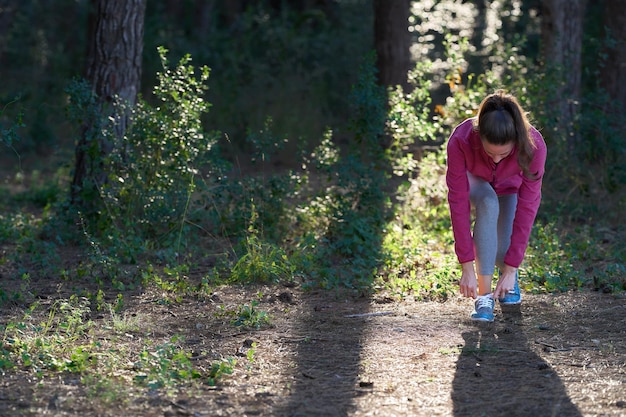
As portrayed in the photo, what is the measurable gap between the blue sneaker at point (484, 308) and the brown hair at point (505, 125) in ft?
2.94

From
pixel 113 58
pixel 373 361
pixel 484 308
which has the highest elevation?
pixel 113 58

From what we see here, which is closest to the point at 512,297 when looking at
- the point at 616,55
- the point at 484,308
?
the point at 484,308

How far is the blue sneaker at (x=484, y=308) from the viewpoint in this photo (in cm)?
536

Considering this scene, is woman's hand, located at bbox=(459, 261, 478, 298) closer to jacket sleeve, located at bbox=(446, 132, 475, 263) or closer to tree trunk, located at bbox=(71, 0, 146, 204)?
jacket sleeve, located at bbox=(446, 132, 475, 263)

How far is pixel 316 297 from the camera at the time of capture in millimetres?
6266

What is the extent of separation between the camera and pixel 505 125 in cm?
479

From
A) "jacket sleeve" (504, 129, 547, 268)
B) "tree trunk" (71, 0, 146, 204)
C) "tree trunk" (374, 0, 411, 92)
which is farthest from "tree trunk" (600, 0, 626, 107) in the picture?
"jacket sleeve" (504, 129, 547, 268)

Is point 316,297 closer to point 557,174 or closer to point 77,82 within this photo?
point 77,82

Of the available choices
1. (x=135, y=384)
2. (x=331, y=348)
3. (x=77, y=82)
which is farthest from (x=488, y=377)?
(x=77, y=82)

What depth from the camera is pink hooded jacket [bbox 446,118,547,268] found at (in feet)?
16.7

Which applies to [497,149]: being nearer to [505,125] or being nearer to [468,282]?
[505,125]

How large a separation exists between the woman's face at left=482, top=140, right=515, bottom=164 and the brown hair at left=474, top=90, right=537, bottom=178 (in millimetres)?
22

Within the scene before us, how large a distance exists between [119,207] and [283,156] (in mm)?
5918

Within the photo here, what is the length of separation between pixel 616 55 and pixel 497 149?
→ 7830mm
